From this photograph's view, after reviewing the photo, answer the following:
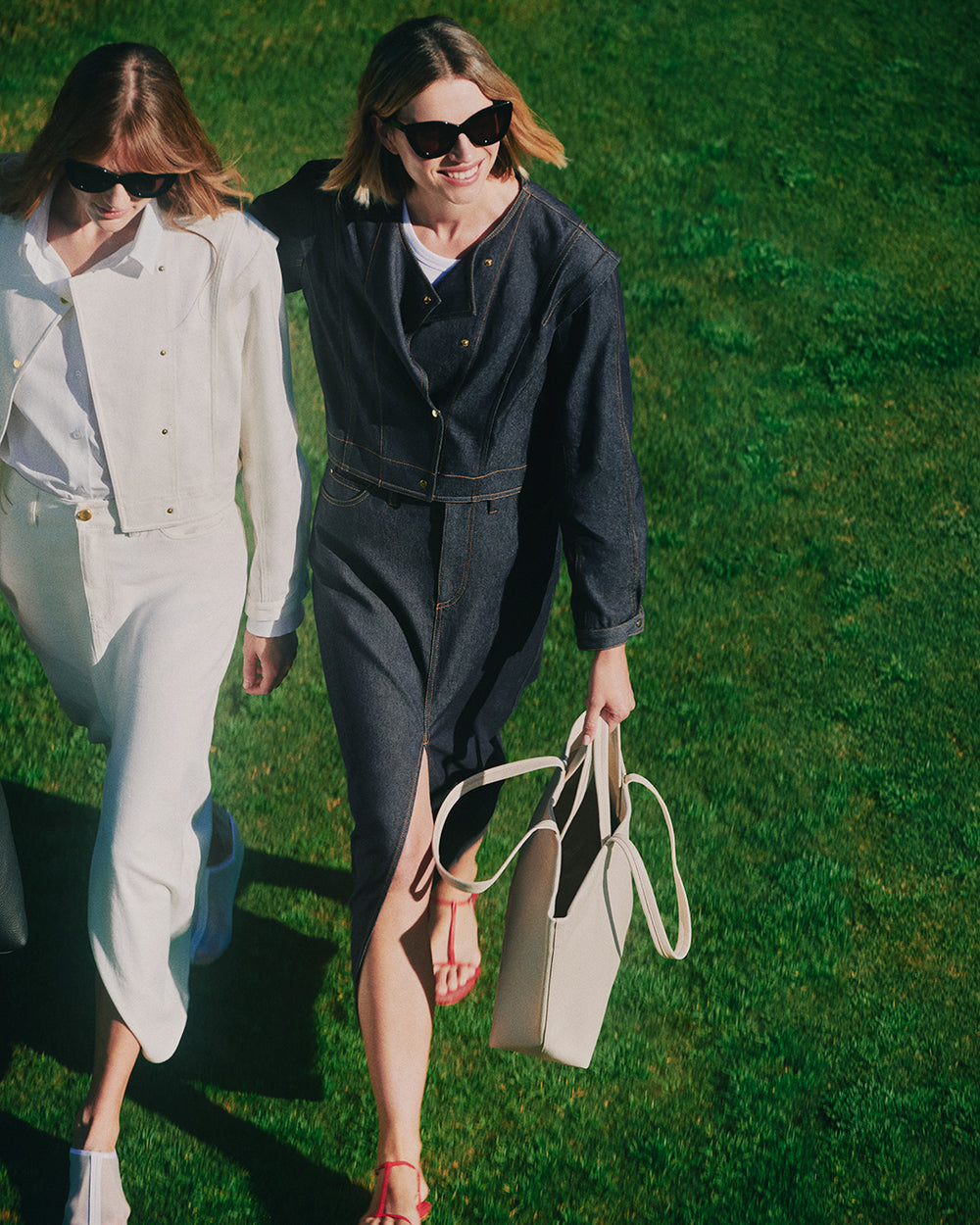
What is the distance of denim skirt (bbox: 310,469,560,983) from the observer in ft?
10.2

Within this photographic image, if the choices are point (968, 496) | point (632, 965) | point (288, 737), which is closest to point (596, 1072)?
point (632, 965)

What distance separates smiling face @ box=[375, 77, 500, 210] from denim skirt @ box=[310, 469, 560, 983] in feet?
2.36

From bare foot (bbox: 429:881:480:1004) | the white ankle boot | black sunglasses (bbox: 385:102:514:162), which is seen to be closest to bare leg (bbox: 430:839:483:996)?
bare foot (bbox: 429:881:480:1004)

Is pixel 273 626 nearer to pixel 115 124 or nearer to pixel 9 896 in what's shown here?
pixel 9 896

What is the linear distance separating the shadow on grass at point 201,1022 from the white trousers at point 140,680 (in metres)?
0.55

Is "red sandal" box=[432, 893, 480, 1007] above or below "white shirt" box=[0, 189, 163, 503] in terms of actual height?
below

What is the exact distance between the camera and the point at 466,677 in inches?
132

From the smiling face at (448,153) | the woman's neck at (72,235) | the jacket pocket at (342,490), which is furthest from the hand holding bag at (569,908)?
the woman's neck at (72,235)

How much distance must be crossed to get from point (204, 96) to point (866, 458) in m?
4.58

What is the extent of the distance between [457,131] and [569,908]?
1769 mm

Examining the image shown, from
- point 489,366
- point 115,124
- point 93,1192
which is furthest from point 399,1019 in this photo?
point 115,124

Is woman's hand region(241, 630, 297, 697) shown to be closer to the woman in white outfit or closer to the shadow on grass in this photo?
the woman in white outfit

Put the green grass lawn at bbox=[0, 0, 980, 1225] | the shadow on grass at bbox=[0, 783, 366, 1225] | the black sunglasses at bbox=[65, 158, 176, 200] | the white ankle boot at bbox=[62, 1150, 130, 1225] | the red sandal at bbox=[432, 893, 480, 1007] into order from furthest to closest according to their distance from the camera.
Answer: the red sandal at bbox=[432, 893, 480, 1007] < the green grass lawn at bbox=[0, 0, 980, 1225] < the shadow on grass at bbox=[0, 783, 366, 1225] < the white ankle boot at bbox=[62, 1150, 130, 1225] < the black sunglasses at bbox=[65, 158, 176, 200]

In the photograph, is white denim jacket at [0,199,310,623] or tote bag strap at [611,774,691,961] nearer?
white denim jacket at [0,199,310,623]
